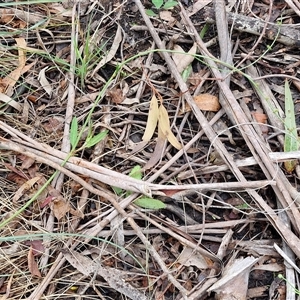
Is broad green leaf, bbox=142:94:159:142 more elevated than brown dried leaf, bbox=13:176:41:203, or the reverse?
broad green leaf, bbox=142:94:159:142

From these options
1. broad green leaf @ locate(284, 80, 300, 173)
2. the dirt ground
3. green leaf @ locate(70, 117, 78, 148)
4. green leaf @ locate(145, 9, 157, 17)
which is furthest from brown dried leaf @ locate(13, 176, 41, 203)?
broad green leaf @ locate(284, 80, 300, 173)

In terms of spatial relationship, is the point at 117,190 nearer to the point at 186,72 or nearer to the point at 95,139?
the point at 95,139

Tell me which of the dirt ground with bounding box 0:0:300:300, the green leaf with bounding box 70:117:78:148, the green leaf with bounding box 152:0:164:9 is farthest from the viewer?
the green leaf with bounding box 152:0:164:9

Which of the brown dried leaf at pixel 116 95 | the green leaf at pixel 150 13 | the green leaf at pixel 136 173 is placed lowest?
the green leaf at pixel 136 173

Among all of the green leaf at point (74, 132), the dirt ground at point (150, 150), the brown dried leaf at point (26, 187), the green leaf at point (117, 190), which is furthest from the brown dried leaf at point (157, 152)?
the brown dried leaf at point (26, 187)

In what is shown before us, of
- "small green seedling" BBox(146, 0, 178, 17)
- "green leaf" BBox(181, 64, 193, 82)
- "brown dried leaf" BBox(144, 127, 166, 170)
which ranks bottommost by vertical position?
"brown dried leaf" BBox(144, 127, 166, 170)

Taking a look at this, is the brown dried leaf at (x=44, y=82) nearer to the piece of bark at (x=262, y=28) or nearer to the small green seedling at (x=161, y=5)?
the small green seedling at (x=161, y=5)

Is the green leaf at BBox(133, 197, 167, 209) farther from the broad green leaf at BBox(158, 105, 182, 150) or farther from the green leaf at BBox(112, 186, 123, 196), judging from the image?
the broad green leaf at BBox(158, 105, 182, 150)
